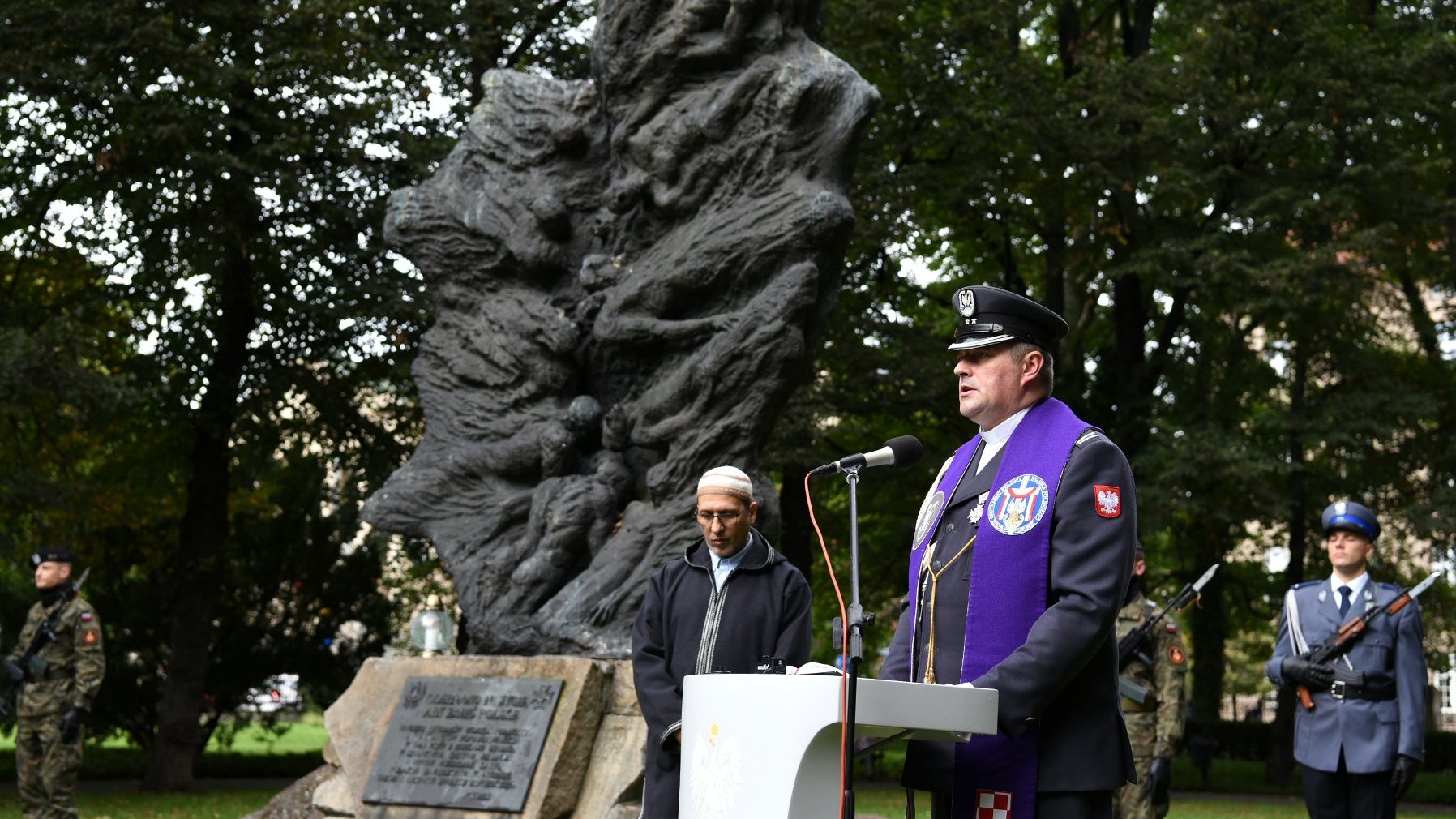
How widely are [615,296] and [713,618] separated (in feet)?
10.2

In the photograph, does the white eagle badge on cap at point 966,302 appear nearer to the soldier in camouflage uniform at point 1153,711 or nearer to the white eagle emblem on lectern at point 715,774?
the white eagle emblem on lectern at point 715,774

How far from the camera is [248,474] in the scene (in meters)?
17.6

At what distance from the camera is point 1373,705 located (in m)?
6.81

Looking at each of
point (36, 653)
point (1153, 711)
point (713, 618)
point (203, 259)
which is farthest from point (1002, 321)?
point (203, 259)

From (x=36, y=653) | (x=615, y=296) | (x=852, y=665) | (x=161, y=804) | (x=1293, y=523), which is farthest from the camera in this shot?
(x=1293, y=523)

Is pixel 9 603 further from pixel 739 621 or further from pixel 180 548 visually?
pixel 739 621

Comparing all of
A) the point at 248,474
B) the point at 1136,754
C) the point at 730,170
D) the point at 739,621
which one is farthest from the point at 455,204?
the point at 248,474

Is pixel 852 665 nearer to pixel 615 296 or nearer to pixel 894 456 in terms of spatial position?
pixel 894 456

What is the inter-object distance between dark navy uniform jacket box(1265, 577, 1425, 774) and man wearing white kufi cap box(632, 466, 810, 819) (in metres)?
2.75

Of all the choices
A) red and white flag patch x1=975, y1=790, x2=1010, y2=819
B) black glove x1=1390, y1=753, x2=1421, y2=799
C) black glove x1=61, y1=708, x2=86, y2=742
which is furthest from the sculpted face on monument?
red and white flag patch x1=975, y1=790, x2=1010, y2=819

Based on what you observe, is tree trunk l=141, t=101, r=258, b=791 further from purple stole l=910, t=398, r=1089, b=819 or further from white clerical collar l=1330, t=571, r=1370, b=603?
purple stole l=910, t=398, r=1089, b=819

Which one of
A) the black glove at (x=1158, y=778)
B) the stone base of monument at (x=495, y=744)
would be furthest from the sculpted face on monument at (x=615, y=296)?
the black glove at (x=1158, y=778)

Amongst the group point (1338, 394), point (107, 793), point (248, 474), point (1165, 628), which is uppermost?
point (1338, 394)

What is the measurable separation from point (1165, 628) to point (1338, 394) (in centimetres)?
1185
